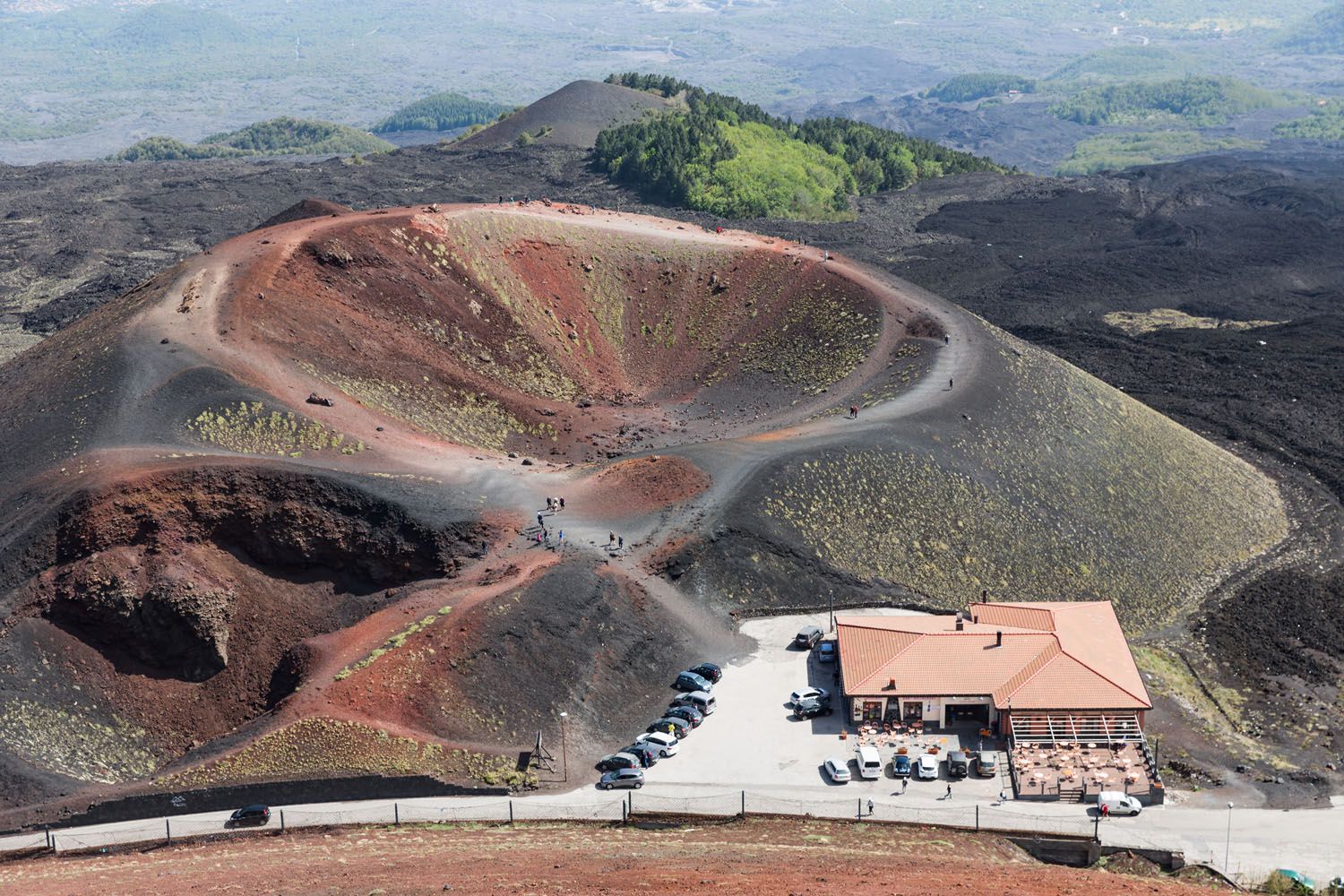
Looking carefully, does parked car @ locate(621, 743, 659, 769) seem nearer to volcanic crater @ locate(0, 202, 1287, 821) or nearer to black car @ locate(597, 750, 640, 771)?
black car @ locate(597, 750, 640, 771)

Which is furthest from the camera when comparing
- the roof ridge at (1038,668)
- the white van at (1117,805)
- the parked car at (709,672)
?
the parked car at (709,672)

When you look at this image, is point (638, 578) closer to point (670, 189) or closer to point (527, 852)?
point (527, 852)

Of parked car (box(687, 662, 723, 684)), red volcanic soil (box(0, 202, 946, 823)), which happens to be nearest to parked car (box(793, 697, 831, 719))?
parked car (box(687, 662, 723, 684))

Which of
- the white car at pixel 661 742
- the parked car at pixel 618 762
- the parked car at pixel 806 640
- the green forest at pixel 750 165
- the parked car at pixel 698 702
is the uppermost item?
the green forest at pixel 750 165

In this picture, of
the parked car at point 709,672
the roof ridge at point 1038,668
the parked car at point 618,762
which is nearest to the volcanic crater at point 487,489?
the parked car at point 709,672

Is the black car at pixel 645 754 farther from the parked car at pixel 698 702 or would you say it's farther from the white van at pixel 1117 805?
the white van at pixel 1117 805

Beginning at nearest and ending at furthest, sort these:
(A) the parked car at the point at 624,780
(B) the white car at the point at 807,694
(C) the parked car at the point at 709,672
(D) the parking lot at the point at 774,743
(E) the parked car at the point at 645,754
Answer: (A) the parked car at the point at 624,780 < (D) the parking lot at the point at 774,743 < (E) the parked car at the point at 645,754 < (B) the white car at the point at 807,694 < (C) the parked car at the point at 709,672
